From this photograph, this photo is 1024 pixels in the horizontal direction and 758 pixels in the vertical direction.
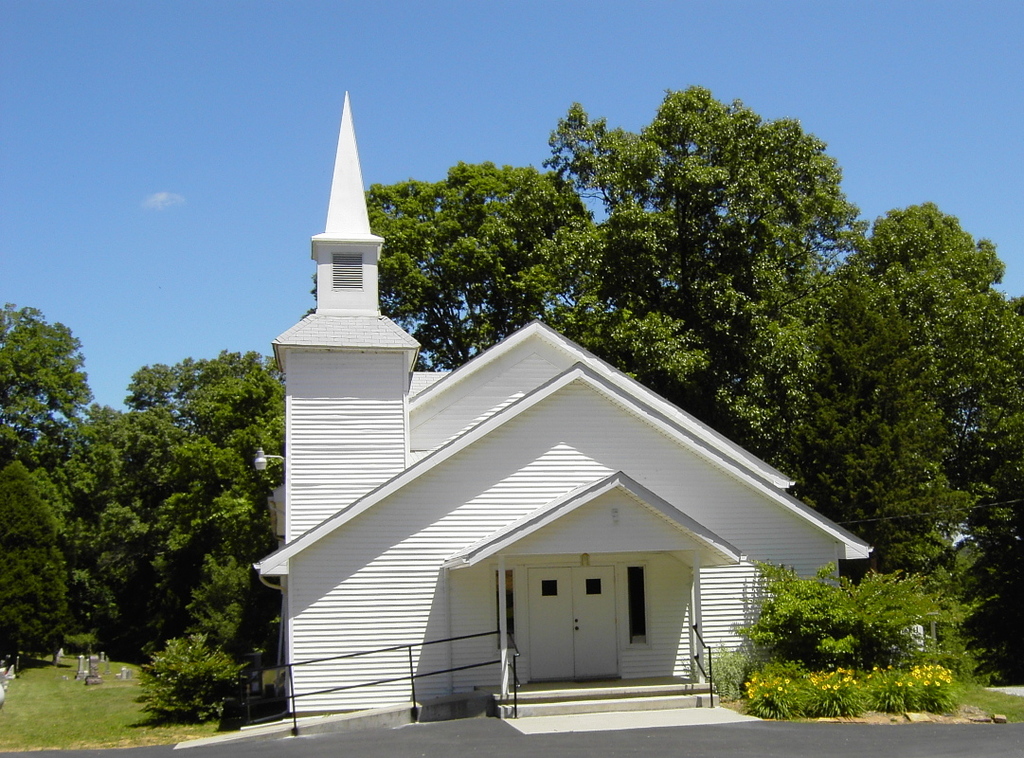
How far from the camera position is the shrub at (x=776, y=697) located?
15898mm

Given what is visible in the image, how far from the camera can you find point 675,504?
19.7 meters

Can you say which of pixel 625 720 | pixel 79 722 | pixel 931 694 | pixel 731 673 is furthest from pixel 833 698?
pixel 79 722

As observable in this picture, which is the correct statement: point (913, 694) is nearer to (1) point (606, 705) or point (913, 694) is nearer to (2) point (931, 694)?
(2) point (931, 694)

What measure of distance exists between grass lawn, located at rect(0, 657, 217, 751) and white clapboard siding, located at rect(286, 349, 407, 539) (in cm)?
433

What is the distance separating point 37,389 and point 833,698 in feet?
137

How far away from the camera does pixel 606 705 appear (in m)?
16.6

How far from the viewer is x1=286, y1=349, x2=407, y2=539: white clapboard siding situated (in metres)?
20.2

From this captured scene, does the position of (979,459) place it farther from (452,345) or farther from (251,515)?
(251,515)

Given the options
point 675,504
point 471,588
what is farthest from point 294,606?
point 675,504

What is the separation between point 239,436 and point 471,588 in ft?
74.6

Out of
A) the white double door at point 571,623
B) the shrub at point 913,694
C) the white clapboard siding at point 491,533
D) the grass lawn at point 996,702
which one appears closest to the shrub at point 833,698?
the shrub at point 913,694

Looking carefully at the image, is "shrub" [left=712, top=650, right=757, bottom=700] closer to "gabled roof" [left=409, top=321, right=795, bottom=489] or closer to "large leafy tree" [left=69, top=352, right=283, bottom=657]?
"gabled roof" [left=409, top=321, right=795, bottom=489]

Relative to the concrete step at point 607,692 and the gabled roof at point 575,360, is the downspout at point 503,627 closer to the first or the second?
the concrete step at point 607,692

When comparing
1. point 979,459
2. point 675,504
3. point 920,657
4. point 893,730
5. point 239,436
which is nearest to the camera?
point 893,730
